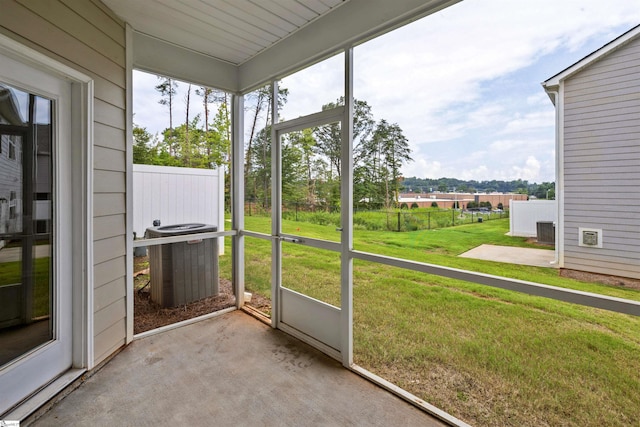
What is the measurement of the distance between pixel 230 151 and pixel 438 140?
2296 millimetres

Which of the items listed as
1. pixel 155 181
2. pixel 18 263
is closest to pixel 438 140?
pixel 155 181

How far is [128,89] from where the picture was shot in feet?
8.45

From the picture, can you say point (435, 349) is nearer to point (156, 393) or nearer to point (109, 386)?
point (156, 393)

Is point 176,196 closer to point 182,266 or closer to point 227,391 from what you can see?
point 182,266

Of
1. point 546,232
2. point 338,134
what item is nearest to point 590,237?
point 546,232

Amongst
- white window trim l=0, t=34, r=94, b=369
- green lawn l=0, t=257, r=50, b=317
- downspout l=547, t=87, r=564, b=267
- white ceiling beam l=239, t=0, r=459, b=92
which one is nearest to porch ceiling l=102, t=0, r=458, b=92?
white ceiling beam l=239, t=0, r=459, b=92

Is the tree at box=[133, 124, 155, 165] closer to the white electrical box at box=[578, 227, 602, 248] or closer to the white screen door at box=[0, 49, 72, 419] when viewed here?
the white screen door at box=[0, 49, 72, 419]

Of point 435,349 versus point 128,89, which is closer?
point 435,349

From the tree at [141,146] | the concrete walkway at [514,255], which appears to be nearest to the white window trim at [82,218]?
the tree at [141,146]

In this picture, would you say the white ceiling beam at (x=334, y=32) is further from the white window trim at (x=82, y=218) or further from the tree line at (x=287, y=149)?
the white window trim at (x=82, y=218)

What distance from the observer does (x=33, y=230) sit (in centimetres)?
198

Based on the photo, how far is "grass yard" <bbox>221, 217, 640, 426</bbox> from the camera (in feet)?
5.13

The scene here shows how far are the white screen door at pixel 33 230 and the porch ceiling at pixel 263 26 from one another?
34.9 inches

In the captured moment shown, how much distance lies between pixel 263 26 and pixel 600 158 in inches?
96.9
